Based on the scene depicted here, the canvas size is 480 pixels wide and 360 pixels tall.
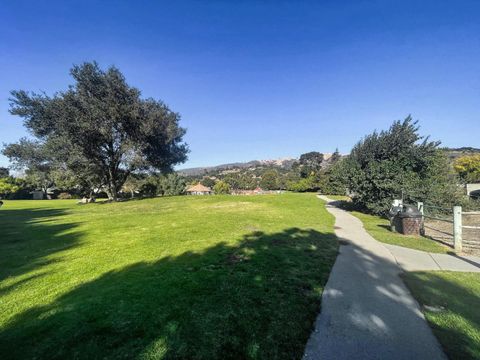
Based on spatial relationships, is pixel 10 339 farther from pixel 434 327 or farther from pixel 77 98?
pixel 77 98

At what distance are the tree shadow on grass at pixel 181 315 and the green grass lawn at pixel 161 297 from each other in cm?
1

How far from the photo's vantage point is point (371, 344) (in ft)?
8.84

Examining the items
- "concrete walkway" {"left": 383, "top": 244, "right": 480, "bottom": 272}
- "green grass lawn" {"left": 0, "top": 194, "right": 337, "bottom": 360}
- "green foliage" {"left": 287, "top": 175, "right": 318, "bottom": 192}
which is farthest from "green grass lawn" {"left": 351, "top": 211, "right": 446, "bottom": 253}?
"green foliage" {"left": 287, "top": 175, "right": 318, "bottom": 192}

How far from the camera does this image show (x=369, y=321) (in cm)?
313

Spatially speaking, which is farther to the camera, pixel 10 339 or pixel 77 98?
pixel 77 98

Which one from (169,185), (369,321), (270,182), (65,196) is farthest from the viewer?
(270,182)

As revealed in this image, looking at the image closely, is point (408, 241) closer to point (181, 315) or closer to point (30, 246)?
point (181, 315)

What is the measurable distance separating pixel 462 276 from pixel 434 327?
7.81ft

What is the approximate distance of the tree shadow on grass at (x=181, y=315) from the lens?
2574 mm

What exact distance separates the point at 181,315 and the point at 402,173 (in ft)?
42.4

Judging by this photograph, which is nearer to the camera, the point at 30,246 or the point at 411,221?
the point at 30,246

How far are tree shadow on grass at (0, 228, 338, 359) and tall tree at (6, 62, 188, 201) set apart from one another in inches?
769

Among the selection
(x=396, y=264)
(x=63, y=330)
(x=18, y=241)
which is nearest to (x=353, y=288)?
(x=396, y=264)

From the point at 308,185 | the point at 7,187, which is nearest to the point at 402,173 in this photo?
the point at 308,185
